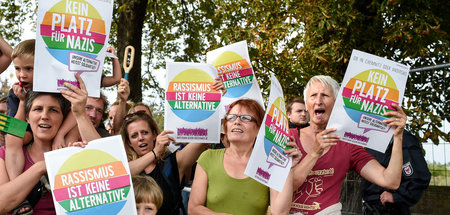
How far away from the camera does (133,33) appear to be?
10414 mm

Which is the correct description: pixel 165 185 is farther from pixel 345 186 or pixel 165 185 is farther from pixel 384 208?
pixel 345 186

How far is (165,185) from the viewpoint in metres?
3.46

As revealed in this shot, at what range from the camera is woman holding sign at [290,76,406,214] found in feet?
10.0

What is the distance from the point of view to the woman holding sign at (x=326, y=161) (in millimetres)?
3053

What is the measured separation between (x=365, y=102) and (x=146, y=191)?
1.46m

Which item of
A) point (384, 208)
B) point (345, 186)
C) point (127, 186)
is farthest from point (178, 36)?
point (127, 186)

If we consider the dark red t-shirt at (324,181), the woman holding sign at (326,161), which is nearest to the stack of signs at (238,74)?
the woman holding sign at (326,161)

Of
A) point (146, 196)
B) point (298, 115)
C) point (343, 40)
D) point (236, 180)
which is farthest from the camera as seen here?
point (343, 40)

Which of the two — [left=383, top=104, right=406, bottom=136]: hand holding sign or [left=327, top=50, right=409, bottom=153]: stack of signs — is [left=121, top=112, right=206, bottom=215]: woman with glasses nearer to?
[left=327, top=50, right=409, bottom=153]: stack of signs

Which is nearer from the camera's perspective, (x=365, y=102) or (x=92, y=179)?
(x=92, y=179)

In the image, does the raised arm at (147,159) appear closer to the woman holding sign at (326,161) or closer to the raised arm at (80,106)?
the raised arm at (80,106)

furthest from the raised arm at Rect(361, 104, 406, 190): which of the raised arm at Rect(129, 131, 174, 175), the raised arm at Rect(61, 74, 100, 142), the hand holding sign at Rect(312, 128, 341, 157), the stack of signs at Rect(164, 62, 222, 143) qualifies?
the raised arm at Rect(61, 74, 100, 142)

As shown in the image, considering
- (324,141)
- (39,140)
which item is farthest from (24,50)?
(324,141)

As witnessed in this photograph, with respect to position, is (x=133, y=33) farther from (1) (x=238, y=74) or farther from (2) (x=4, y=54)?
(2) (x=4, y=54)
